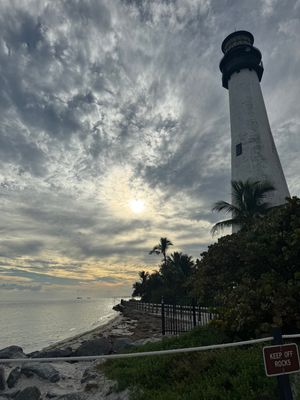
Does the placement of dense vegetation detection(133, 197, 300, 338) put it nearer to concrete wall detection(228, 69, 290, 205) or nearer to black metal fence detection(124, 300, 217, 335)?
black metal fence detection(124, 300, 217, 335)

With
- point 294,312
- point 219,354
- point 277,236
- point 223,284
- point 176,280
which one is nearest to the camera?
point 219,354

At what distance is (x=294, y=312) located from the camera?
7.82 meters

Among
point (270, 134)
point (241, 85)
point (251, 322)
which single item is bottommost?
point (251, 322)

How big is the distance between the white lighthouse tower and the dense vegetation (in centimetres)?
1535

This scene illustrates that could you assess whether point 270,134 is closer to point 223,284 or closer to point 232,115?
point 232,115

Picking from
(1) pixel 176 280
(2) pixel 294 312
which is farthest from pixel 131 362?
(1) pixel 176 280

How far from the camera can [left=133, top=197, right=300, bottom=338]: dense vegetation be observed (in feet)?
26.7

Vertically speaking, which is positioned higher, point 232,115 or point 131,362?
point 232,115

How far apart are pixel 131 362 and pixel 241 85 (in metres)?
29.6

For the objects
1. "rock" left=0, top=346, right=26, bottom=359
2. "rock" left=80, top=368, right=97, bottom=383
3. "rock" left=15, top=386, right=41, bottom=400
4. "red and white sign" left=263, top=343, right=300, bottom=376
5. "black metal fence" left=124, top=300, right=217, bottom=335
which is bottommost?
"rock" left=15, top=386, right=41, bottom=400

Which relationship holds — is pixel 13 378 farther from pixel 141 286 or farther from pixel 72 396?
pixel 141 286

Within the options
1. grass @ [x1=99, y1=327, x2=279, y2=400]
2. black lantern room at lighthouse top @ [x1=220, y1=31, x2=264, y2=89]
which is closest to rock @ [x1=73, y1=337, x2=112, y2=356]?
grass @ [x1=99, y1=327, x2=279, y2=400]

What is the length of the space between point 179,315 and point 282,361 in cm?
2079

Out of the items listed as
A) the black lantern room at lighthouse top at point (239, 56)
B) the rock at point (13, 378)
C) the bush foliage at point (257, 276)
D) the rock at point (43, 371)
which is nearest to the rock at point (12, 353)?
the rock at point (43, 371)
